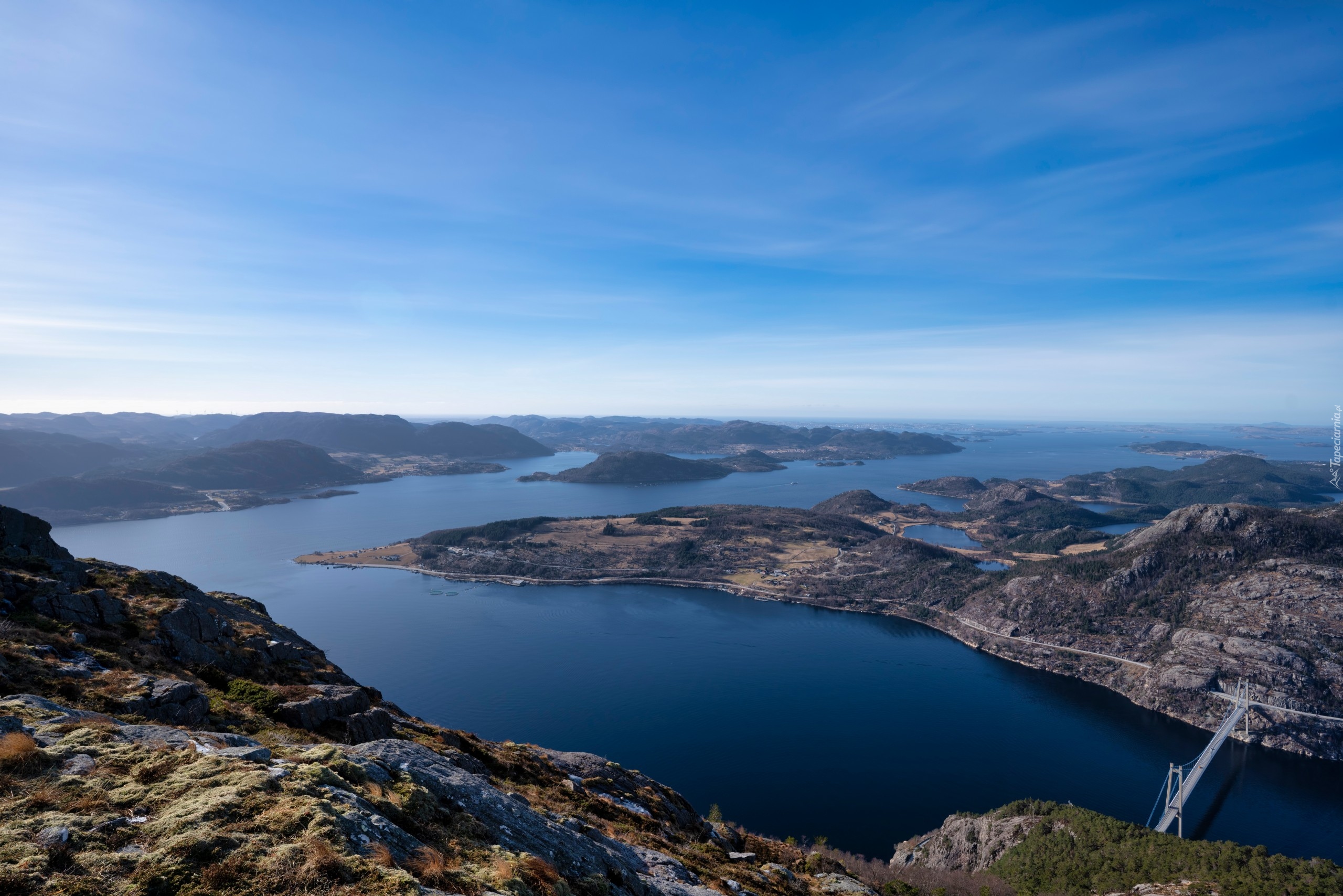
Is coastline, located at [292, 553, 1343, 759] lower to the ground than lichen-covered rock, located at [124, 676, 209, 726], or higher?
lower

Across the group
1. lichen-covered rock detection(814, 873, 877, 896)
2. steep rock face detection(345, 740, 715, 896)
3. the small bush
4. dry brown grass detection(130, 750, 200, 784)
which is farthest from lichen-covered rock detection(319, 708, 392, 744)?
lichen-covered rock detection(814, 873, 877, 896)

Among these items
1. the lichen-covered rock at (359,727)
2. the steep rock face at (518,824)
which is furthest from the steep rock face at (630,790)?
the lichen-covered rock at (359,727)

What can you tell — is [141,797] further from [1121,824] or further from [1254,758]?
[1254,758]

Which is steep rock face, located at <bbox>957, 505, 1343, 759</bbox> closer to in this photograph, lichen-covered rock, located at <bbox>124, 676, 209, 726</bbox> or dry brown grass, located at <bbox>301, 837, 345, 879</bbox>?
dry brown grass, located at <bbox>301, 837, 345, 879</bbox>

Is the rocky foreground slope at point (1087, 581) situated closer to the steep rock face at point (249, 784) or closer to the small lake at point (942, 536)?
the small lake at point (942, 536)

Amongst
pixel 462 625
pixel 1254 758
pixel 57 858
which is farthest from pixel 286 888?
pixel 462 625

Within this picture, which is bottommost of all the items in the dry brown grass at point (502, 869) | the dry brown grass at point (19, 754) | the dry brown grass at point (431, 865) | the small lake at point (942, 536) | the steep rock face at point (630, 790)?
the small lake at point (942, 536)
